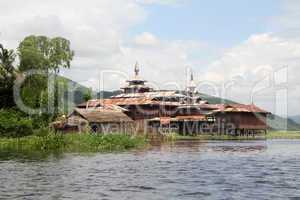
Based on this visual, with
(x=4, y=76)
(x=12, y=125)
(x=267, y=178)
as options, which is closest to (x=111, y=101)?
(x=4, y=76)

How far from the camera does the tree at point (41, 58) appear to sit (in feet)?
232

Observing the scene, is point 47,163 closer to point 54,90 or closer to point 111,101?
point 54,90

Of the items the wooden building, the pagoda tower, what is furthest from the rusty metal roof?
the pagoda tower

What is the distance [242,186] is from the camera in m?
23.2

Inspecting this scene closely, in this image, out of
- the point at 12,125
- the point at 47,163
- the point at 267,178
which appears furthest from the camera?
the point at 12,125

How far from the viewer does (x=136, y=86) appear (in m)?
116

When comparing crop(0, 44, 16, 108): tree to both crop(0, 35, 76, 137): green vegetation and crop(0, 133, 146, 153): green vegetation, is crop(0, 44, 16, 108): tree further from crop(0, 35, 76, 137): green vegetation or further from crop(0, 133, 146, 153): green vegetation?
crop(0, 133, 146, 153): green vegetation

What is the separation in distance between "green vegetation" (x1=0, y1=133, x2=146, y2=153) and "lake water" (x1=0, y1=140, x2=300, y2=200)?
852cm

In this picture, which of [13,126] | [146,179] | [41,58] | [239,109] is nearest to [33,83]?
[41,58]

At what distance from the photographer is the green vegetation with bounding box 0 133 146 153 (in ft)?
149

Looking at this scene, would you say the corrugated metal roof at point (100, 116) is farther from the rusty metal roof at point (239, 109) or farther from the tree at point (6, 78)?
the rusty metal roof at point (239, 109)

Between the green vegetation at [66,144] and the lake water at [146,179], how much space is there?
28.0 ft

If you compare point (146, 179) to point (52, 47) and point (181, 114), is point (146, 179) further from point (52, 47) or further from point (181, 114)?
point (181, 114)

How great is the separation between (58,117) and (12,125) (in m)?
19.6
